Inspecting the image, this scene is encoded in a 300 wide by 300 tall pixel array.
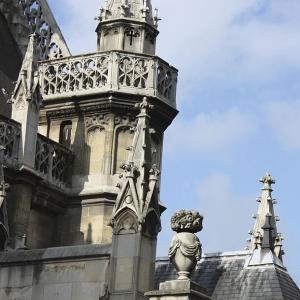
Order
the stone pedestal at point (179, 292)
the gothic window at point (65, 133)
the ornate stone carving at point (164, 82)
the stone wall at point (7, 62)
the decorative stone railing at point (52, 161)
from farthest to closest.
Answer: the stone wall at point (7, 62)
the gothic window at point (65, 133)
the ornate stone carving at point (164, 82)
the decorative stone railing at point (52, 161)
the stone pedestal at point (179, 292)

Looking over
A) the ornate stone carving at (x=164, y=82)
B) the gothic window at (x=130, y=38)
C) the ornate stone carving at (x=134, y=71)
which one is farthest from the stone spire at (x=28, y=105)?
the ornate stone carving at (x=164, y=82)

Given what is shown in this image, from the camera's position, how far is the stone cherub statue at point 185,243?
715 inches

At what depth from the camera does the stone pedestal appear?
17766 millimetres

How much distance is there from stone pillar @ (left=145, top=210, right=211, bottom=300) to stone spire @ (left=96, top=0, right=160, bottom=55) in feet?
40.4

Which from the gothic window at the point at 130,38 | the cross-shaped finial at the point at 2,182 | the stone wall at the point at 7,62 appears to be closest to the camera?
the cross-shaped finial at the point at 2,182

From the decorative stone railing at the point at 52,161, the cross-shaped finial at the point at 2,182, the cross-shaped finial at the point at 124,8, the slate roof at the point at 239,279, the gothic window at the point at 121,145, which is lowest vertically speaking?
the slate roof at the point at 239,279

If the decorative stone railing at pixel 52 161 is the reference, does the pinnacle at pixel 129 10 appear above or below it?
above

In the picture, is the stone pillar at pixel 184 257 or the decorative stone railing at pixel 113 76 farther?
the decorative stone railing at pixel 113 76

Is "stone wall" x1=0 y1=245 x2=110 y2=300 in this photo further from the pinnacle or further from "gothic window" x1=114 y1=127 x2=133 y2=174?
the pinnacle

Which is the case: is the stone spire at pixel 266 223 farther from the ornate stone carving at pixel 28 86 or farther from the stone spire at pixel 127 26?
the ornate stone carving at pixel 28 86

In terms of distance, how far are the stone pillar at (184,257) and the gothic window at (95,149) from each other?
1089 cm

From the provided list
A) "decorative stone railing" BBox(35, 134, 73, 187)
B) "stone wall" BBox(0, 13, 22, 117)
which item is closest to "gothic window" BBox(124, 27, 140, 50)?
"decorative stone railing" BBox(35, 134, 73, 187)

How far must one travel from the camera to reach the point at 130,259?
20.4 metres

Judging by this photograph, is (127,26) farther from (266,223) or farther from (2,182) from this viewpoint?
(2,182)
